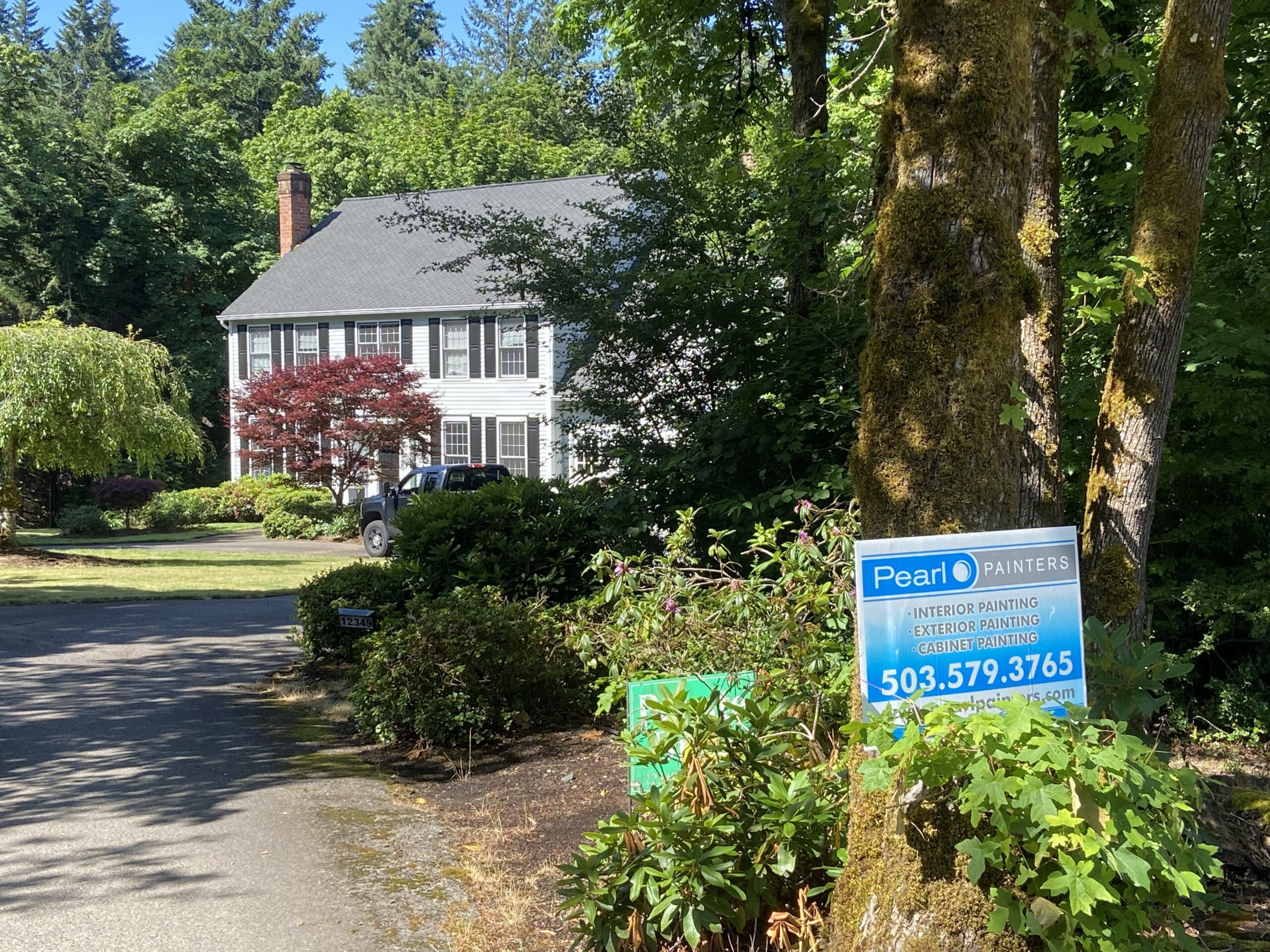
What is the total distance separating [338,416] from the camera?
33219 mm

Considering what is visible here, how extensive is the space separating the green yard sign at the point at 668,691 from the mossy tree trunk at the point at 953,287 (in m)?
1.18

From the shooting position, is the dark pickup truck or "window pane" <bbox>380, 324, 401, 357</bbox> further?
"window pane" <bbox>380, 324, 401, 357</bbox>

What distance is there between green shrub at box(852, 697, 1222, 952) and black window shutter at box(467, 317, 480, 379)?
113ft

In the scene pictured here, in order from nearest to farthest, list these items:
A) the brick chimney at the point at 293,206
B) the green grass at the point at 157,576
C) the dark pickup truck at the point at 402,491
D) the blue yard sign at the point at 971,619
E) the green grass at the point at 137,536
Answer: the blue yard sign at the point at 971,619 → the green grass at the point at 157,576 → the dark pickup truck at the point at 402,491 → the green grass at the point at 137,536 → the brick chimney at the point at 293,206

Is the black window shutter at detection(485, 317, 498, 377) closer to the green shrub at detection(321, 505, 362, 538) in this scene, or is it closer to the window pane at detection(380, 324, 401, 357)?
the window pane at detection(380, 324, 401, 357)

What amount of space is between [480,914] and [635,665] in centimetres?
166

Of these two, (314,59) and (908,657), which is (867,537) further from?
(314,59)

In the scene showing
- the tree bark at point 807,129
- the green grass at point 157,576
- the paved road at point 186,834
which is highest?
the tree bark at point 807,129

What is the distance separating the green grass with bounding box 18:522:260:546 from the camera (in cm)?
3141

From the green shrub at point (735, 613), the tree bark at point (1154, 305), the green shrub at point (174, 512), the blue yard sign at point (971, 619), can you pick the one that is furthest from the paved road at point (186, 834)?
the green shrub at point (174, 512)

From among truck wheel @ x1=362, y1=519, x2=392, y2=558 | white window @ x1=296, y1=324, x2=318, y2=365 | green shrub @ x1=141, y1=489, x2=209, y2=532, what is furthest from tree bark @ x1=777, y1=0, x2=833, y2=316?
white window @ x1=296, y1=324, x2=318, y2=365

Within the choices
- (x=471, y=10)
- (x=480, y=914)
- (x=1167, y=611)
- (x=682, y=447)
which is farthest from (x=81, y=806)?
(x=471, y=10)

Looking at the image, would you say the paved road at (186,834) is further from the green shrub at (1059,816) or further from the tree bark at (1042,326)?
the tree bark at (1042,326)

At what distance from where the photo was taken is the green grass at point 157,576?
1822 cm
